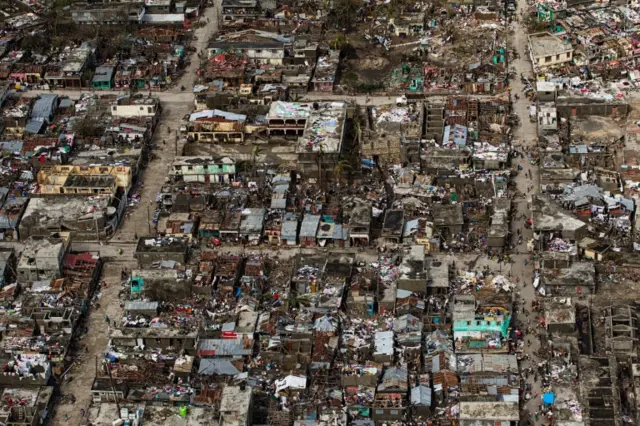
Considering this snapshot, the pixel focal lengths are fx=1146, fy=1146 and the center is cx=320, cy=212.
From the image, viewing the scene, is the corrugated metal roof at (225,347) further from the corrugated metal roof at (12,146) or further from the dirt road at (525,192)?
the corrugated metal roof at (12,146)

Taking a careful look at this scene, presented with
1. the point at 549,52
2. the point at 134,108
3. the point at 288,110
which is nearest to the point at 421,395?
the point at 288,110

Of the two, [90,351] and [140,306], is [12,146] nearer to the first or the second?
[140,306]

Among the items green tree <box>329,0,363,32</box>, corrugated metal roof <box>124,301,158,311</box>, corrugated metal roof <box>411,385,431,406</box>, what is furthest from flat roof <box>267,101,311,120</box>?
corrugated metal roof <box>411,385,431,406</box>

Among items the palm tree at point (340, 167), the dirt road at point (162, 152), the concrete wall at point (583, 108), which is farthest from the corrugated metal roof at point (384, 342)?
the concrete wall at point (583, 108)

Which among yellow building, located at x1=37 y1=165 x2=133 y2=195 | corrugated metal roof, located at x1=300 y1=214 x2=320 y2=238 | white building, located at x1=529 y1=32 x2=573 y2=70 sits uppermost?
yellow building, located at x1=37 y1=165 x2=133 y2=195

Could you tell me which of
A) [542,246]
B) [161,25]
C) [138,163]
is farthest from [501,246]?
[161,25]

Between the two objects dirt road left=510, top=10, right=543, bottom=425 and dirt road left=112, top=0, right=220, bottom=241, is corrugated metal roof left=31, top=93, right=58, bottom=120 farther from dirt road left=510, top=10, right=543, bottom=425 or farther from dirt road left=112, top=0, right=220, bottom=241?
dirt road left=510, top=10, right=543, bottom=425
